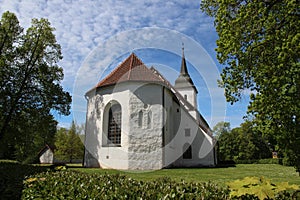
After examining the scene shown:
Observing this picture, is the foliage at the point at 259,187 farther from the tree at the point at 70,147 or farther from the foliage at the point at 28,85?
the tree at the point at 70,147

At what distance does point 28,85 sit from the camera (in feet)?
60.2

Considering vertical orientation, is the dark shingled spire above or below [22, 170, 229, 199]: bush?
above

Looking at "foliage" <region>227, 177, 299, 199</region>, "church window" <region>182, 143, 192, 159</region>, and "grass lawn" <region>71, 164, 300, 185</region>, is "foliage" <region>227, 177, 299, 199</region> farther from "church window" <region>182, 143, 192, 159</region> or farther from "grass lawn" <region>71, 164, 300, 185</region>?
"church window" <region>182, 143, 192, 159</region>

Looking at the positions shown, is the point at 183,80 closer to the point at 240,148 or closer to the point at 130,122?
the point at 130,122

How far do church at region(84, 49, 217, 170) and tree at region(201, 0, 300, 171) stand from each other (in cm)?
956

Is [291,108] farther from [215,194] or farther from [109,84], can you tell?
[109,84]

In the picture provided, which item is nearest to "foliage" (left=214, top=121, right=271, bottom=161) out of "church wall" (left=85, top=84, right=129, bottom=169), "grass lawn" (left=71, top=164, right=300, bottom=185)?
"grass lawn" (left=71, top=164, right=300, bottom=185)

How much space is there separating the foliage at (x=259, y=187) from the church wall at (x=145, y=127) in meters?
14.0

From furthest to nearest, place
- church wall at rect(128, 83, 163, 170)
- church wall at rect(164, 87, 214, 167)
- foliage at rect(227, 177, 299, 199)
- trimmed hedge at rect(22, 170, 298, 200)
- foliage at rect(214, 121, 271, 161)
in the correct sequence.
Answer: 1. foliage at rect(214, 121, 271, 161)
2. church wall at rect(164, 87, 214, 167)
3. church wall at rect(128, 83, 163, 170)
4. trimmed hedge at rect(22, 170, 298, 200)
5. foliage at rect(227, 177, 299, 199)

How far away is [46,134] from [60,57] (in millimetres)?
6808

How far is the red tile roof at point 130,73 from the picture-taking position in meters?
17.4

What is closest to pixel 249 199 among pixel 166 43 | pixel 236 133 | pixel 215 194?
pixel 215 194

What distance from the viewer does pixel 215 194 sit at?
295 cm

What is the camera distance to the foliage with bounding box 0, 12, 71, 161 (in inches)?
677
